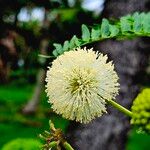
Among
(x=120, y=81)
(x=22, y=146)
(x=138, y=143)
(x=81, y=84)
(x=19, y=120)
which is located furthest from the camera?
(x=19, y=120)

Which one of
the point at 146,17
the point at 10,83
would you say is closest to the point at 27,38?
the point at 146,17

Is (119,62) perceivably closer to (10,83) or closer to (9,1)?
(9,1)

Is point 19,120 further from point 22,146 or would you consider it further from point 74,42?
point 74,42

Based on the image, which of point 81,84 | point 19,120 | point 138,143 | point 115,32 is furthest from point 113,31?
point 19,120

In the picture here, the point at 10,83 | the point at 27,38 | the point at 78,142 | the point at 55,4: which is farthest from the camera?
the point at 10,83

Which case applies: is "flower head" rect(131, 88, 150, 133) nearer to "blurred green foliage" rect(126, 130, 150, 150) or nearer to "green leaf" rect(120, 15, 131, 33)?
"green leaf" rect(120, 15, 131, 33)

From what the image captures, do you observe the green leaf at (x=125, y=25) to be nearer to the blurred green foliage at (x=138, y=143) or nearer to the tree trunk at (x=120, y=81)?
the tree trunk at (x=120, y=81)
